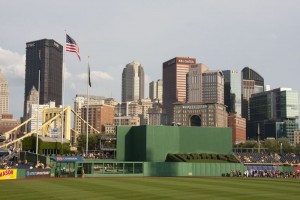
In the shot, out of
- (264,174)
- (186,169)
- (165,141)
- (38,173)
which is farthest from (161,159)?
(38,173)

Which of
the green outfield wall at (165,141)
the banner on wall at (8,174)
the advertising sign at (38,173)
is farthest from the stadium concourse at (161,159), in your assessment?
the banner on wall at (8,174)

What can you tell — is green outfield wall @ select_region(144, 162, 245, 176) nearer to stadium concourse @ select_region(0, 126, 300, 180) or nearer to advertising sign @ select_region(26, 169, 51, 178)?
stadium concourse @ select_region(0, 126, 300, 180)

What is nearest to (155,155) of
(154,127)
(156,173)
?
(154,127)

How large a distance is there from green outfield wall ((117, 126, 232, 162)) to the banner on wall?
3065cm

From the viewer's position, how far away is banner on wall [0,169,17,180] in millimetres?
58459

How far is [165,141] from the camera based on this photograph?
290ft

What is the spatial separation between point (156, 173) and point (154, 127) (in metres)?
13.6

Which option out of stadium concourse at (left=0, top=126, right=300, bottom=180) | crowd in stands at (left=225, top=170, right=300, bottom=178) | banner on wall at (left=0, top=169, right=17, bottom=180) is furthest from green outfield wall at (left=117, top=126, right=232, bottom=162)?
banner on wall at (left=0, top=169, right=17, bottom=180)

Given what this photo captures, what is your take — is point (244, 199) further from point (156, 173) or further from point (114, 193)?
point (156, 173)

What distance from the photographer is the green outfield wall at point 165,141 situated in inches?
3413

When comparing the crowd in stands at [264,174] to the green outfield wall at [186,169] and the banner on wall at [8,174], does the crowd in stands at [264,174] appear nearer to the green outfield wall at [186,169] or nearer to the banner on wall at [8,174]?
the green outfield wall at [186,169]

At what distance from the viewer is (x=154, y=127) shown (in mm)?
87500

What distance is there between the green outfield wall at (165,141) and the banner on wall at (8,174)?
3065cm

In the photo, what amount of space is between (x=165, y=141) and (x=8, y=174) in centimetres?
Answer: 3662
